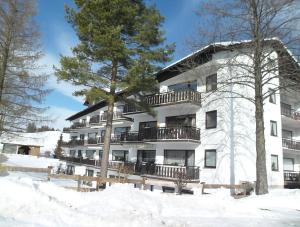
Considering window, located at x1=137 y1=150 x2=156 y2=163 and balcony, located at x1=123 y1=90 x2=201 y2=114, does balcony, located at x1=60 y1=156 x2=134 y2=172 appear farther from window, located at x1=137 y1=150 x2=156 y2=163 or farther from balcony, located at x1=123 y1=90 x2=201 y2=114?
balcony, located at x1=123 y1=90 x2=201 y2=114

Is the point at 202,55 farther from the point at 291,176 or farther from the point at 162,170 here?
the point at 291,176

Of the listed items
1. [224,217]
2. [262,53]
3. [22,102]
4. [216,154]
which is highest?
[262,53]

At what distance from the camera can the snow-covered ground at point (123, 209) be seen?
8070 mm

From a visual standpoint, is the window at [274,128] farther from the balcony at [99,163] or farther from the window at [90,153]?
the window at [90,153]

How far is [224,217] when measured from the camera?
10.3m

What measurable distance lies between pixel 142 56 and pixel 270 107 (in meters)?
11.5

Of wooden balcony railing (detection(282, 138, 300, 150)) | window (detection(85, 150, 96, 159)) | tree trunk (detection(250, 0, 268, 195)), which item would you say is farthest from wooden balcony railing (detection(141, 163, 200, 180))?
window (detection(85, 150, 96, 159))

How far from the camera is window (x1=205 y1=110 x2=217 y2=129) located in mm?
24175

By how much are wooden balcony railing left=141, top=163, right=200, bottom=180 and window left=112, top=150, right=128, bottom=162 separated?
7.62 meters

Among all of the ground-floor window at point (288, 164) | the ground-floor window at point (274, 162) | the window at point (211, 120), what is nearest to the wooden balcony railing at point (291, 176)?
the ground-floor window at point (288, 164)

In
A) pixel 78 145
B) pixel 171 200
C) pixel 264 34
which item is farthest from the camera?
pixel 78 145

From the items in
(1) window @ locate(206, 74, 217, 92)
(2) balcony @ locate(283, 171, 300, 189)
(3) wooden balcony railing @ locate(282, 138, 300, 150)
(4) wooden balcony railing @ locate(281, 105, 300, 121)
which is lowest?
(2) balcony @ locate(283, 171, 300, 189)

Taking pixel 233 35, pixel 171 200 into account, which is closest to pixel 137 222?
pixel 171 200

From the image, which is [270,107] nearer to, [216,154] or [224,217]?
[216,154]
